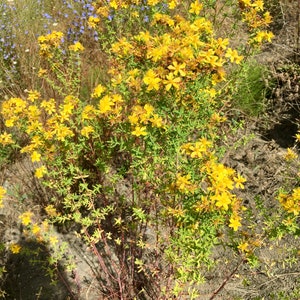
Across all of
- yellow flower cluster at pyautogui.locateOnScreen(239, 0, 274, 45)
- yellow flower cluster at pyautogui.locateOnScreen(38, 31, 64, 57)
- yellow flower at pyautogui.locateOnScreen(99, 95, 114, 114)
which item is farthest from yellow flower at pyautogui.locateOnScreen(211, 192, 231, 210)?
yellow flower cluster at pyautogui.locateOnScreen(38, 31, 64, 57)

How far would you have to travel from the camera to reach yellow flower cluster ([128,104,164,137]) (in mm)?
1488

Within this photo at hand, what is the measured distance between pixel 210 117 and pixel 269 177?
4.94ft

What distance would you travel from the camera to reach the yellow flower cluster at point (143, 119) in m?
1.49

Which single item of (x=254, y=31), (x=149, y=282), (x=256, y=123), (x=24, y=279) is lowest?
(x=24, y=279)

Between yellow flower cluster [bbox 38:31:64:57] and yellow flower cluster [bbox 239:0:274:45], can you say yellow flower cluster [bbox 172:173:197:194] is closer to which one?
yellow flower cluster [bbox 239:0:274:45]

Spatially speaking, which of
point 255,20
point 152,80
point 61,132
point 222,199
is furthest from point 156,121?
point 255,20

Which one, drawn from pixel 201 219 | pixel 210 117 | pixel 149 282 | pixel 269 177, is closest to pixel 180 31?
pixel 210 117

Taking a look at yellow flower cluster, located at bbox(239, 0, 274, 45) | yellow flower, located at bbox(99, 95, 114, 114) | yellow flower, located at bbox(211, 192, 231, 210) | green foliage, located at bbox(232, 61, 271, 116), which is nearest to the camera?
yellow flower, located at bbox(211, 192, 231, 210)

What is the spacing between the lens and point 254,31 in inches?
78.2

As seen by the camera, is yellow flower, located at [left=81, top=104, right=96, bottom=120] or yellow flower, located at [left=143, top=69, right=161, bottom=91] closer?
yellow flower, located at [left=143, top=69, right=161, bottom=91]

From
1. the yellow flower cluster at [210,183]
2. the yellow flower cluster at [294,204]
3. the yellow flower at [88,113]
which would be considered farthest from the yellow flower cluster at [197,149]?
the yellow flower at [88,113]

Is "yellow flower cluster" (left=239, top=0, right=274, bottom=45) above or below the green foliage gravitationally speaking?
above

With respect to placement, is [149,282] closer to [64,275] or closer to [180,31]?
→ [64,275]

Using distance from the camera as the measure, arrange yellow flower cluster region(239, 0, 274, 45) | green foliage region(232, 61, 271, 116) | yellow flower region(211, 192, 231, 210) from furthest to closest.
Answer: green foliage region(232, 61, 271, 116), yellow flower cluster region(239, 0, 274, 45), yellow flower region(211, 192, 231, 210)
